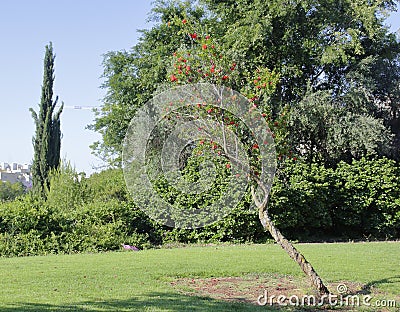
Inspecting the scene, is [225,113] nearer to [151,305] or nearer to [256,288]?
[256,288]

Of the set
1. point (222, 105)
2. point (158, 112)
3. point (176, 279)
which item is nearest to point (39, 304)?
point (176, 279)

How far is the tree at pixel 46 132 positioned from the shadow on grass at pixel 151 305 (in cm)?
1766

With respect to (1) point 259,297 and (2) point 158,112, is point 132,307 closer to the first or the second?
(1) point 259,297

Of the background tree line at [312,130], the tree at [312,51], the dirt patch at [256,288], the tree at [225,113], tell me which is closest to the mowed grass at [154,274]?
the dirt patch at [256,288]

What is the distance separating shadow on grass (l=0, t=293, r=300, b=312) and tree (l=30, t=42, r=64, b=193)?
695 inches

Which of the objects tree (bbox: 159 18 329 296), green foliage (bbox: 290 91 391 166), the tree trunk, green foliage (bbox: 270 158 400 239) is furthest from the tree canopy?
the tree trunk

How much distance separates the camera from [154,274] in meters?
7.46

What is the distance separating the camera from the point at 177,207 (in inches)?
524

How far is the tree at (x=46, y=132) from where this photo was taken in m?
22.4

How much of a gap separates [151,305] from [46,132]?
736 inches

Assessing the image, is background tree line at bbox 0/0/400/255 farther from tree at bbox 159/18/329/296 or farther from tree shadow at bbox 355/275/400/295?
tree at bbox 159/18/329/296

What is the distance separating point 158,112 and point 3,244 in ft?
16.6

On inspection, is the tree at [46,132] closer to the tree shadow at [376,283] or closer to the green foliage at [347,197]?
the green foliage at [347,197]

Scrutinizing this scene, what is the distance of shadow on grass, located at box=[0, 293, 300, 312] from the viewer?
5121 millimetres
